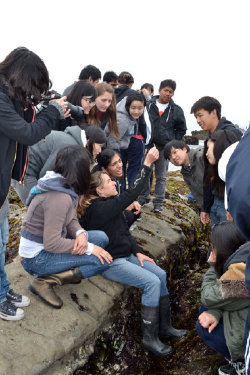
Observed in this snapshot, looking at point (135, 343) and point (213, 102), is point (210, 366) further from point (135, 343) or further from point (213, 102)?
point (213, 102)

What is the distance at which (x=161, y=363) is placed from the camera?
3.55 meters

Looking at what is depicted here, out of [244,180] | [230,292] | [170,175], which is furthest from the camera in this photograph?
[170,175]

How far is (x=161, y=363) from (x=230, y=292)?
51.1 inches

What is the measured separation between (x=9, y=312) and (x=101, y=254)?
3.53ft

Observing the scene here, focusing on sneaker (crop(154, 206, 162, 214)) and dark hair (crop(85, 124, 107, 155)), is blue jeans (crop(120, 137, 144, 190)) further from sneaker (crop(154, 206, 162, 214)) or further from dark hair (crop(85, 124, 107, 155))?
dark hair (crop(85, 124, 107, 155))

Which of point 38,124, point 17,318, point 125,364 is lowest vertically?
point 125,364

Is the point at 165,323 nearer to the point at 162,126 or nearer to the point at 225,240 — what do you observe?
the point at 225,240

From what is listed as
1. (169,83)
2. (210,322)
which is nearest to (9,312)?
(210,322)

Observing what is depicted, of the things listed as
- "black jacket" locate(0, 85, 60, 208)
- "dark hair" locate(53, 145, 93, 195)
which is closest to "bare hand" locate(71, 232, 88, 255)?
"dark hair" locate(53, 145, 93, 195)

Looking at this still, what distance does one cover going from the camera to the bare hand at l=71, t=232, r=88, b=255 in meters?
3.43

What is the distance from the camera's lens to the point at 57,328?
3242mm

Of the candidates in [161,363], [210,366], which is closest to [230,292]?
[210,366]

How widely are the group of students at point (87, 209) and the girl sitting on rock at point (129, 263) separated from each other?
12 mm

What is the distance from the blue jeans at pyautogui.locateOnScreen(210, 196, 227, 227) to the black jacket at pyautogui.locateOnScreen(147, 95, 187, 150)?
197cm
